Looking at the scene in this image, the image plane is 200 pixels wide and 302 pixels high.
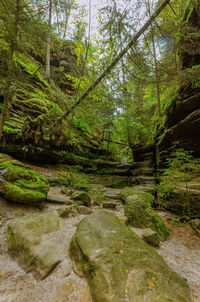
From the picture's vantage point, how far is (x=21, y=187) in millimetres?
3777

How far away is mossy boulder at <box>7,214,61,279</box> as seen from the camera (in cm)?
202

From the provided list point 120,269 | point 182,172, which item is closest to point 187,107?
point 182,172

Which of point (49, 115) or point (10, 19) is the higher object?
point (10, 19)

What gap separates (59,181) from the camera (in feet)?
23.3

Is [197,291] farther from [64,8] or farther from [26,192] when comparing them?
[64,8]

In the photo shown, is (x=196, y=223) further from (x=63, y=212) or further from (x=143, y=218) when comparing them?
(x=63, y=212)

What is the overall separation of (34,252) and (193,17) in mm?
8786

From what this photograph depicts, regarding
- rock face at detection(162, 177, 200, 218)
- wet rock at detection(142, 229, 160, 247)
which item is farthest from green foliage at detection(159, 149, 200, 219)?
wet rock at detection(142, 229, 160, 247)

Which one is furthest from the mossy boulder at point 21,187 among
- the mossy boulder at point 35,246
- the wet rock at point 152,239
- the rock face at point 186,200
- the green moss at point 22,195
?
the rock face at point 186,200

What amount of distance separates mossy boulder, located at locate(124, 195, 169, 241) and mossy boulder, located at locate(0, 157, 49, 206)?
3093 mm

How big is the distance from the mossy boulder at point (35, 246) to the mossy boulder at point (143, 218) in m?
2.60

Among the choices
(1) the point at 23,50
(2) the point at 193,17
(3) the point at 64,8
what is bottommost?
(1) the point at 23,50

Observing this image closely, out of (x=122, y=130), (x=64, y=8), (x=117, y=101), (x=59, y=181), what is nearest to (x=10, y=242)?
(x=59, y=181)

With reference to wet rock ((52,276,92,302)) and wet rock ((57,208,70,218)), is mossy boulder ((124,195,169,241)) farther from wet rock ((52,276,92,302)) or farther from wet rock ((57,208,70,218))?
wet rock ((52,276,92,302))
